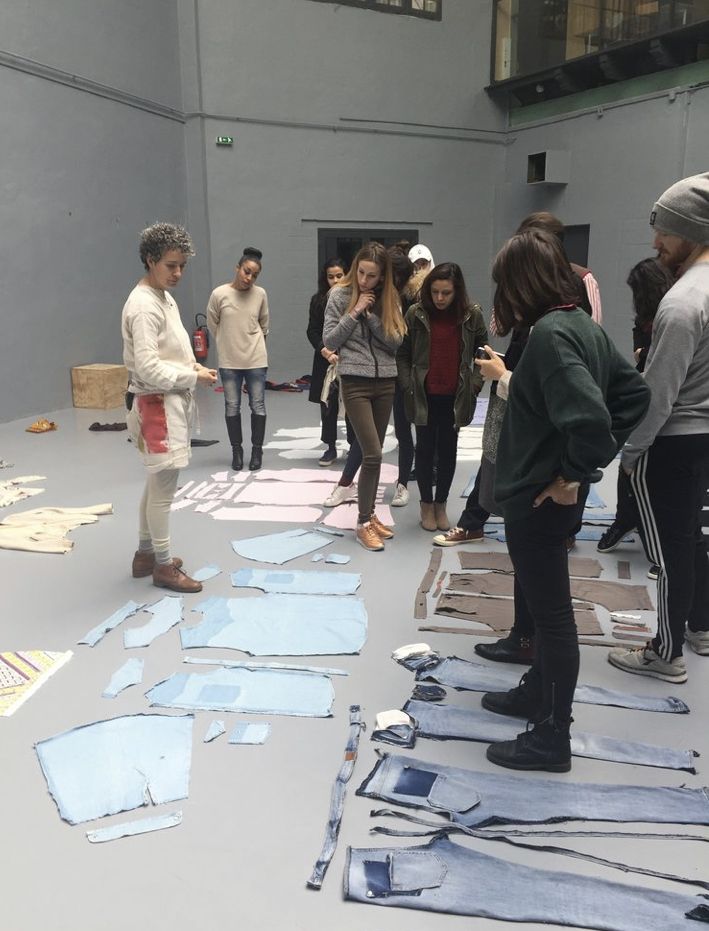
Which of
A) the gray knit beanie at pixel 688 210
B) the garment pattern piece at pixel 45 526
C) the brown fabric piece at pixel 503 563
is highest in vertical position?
the gray knit beanie at pixel 688 210

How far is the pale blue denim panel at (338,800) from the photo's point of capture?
176 centimetres

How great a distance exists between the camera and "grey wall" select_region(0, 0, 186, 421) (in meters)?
6.69

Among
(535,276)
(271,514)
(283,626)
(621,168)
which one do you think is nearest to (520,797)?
(283,626)

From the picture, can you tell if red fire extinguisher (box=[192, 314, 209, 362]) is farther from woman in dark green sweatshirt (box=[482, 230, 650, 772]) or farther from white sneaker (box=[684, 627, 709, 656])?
woman in dark green sweatshirt (box=[482, 230, 650, 772])

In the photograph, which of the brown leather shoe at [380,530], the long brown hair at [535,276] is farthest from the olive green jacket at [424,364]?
the long brown hair at [535,276]

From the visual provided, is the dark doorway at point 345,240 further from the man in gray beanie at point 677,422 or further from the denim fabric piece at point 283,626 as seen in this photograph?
the man in gray beanie at point 677,422

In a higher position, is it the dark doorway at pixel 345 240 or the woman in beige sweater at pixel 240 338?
the dark doorway at pixel 345 240

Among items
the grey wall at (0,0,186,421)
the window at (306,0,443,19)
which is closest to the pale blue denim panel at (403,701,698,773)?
the grey wall at (0,0,186,421)

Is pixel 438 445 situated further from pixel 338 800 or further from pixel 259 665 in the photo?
pixel 338 800

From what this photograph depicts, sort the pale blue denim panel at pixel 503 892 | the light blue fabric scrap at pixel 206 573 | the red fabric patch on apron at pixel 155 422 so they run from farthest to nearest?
1. the light blue fabric scrap at pixel 206 573
2. the red fabric patch on apron at pixel 155 422
3. the pale blue denim panel at pixel 503 892

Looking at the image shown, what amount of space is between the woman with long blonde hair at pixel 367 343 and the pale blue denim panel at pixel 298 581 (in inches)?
16.0

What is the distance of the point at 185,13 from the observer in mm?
8391

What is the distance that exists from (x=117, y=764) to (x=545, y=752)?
120 centimetres

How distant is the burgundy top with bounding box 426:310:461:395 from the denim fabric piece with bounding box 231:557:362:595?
1097mm
